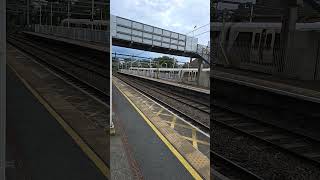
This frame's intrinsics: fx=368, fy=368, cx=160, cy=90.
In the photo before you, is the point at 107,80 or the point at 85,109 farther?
the point at 107,80

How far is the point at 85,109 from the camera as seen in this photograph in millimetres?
2363

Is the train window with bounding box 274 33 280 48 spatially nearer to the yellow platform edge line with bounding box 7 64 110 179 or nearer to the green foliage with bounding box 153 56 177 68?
the yellow platform edge line with bounding box 7 64 110 179

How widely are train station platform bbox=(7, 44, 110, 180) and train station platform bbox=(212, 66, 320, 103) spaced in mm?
933

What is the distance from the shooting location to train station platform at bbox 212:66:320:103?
6.60ft

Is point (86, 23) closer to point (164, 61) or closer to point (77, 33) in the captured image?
point (77, 33)

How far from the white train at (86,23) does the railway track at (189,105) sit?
1.44 meters

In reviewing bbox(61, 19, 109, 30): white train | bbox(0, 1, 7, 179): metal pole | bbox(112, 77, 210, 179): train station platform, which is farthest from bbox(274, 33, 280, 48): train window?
bbox(112, 77, 210, 179): train station platform

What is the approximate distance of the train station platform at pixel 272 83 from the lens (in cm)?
201

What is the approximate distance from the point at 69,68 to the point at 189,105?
6.90 meters

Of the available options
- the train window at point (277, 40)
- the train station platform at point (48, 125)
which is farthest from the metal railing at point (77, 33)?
the train window at point (277, 40)

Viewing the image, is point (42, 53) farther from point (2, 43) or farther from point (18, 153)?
point (18, 153)

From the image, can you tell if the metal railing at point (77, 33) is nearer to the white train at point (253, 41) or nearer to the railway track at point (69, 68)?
the railway track at point (69, 68)

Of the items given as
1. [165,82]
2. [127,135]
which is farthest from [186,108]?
[127,135]

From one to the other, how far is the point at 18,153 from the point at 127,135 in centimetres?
340
